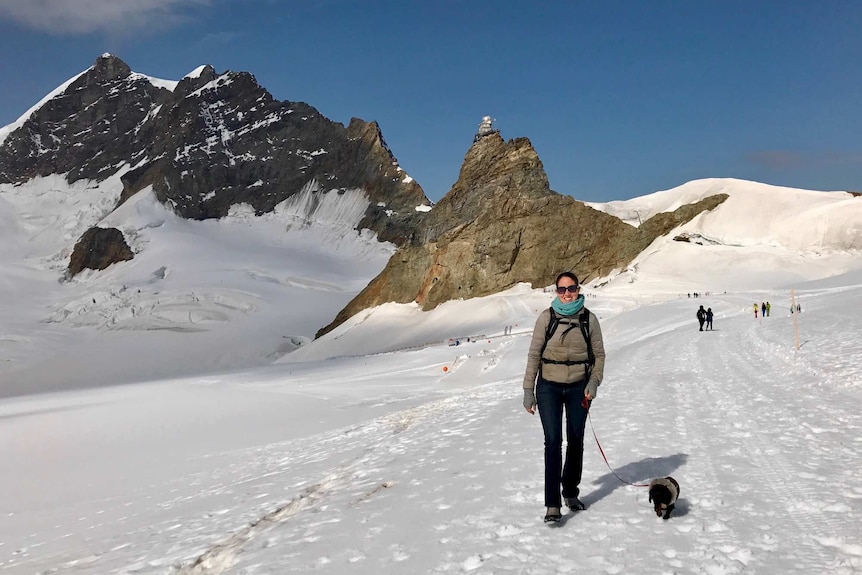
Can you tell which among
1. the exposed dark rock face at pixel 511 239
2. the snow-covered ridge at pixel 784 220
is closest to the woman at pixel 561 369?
the exposed dark rock face at pixel 511 239

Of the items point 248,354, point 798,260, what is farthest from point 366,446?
point 248,354

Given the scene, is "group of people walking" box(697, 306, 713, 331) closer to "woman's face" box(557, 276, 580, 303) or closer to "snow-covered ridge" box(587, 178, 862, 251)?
"woman's face" box(557, 276, 580, 303)

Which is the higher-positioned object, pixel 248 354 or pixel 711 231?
pixel 711 231

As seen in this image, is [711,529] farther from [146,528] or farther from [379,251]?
[379,251]

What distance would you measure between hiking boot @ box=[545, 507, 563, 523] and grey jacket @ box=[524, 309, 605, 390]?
1103mm

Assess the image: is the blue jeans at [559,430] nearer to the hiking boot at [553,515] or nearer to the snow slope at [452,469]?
the hiking boot at [553,515]

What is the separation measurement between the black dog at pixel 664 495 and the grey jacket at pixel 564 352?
1032 mm

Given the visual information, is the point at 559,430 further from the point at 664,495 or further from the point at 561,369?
the point at 664,495

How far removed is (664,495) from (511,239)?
67.7 m

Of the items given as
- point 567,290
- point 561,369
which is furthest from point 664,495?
point 567,290

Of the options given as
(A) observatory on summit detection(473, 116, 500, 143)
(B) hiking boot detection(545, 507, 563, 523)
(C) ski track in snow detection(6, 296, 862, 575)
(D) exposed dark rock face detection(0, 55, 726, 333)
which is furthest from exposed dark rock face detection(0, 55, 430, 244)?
(B) hiking boot detection(545, 507, 563, 523)

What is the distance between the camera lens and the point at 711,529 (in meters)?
5.32

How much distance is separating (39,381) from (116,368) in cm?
950

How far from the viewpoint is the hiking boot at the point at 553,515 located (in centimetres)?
572
